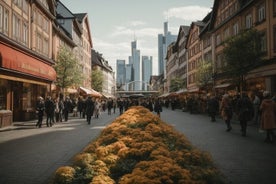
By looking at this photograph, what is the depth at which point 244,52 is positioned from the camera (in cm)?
2397

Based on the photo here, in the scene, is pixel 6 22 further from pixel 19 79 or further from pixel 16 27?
pixel 19 79

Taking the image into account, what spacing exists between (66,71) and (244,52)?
18180 mm

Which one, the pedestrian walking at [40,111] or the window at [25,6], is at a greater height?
the window at [25,6]

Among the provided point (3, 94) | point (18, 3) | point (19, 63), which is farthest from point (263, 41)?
point (3, 94)

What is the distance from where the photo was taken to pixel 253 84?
29016 millimetres

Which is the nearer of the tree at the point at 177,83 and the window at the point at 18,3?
the window at the point at 18,3

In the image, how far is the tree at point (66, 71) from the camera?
31.9 meters

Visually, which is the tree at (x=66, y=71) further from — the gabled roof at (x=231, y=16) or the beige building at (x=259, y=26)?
the gabled roof at (x=231, y=16)

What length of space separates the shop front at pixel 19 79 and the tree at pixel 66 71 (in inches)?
120

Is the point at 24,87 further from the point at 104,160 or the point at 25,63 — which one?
the point at 104,160

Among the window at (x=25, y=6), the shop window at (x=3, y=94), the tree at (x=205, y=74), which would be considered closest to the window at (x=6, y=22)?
the shop window at (x=3, y=94)

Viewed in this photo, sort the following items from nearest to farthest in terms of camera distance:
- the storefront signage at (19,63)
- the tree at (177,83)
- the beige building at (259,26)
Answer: the storefront signage at (19,63) < the beige building at (259,26) < the tree at (177,83)

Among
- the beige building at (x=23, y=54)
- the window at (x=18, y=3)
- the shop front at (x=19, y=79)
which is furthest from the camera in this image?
the window at (x=18, y=3)

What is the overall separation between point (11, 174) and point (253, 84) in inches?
1041
